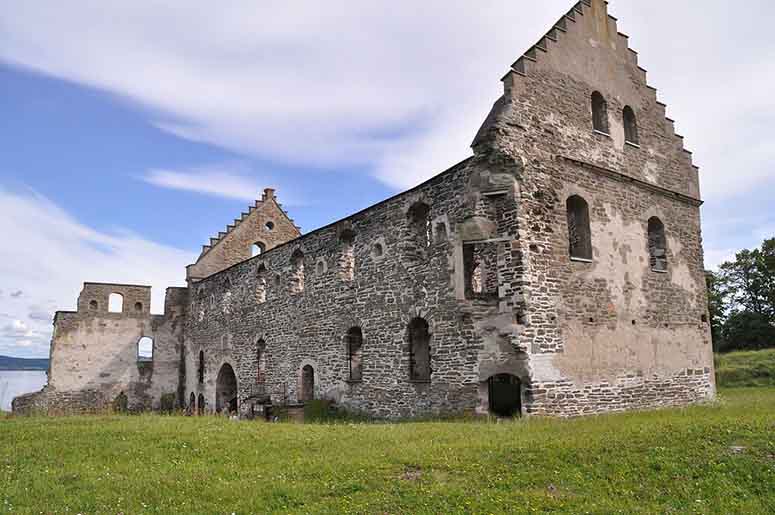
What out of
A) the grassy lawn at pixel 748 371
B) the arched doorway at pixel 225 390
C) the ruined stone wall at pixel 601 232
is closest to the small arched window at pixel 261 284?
the arched doorway at pixel 225 390

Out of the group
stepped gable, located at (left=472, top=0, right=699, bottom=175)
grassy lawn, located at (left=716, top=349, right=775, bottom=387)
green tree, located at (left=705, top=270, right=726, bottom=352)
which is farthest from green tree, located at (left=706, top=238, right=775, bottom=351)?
stepped gable, located at (left=472, top=0, right=699, bottom=175)

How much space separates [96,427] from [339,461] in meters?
6.98

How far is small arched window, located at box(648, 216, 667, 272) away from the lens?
17422 millimetres

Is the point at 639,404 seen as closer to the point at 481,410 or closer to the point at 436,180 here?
the point at 481,410

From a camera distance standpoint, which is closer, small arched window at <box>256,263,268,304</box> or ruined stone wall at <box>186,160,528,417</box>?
ruined stone wall at <box>186,160,528,417</box>

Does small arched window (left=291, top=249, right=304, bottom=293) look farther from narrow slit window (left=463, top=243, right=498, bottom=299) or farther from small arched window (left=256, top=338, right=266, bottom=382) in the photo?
narrow slit window (left=463, top=243, right=498, bottom=299)

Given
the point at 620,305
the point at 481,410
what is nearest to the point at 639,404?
the point at 620,305

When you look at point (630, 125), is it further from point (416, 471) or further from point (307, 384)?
point (416, 471)

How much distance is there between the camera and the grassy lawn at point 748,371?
2517 cm

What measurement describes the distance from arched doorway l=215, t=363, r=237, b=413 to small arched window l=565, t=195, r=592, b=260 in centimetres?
1721

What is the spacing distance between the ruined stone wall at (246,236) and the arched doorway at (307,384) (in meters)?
13.1

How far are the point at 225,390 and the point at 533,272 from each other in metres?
18.0

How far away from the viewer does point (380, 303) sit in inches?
690

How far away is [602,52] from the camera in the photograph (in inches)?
682
